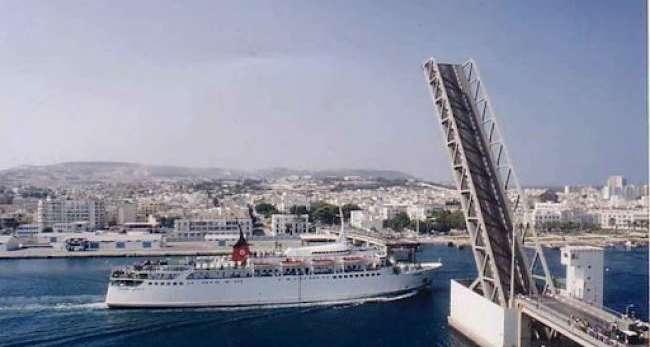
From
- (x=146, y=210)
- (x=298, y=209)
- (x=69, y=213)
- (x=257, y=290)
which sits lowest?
(x=257, y=290)

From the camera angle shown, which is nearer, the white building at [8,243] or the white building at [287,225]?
the white building at [8,243]

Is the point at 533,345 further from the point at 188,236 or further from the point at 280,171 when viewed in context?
the point at 280,171

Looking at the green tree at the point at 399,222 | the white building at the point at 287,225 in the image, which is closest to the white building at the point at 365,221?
the green tree at the point at 399,222

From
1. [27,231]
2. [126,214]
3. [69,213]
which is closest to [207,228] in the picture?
[27,231]

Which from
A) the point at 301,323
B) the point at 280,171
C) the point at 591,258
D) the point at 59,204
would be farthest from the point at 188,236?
the point at 280,171

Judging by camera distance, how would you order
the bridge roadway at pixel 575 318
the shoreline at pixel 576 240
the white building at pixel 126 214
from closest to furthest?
1. the bridge roadway at pixel 575 318
2. the shoreline at pixel 576 240
3. the white building at pixel 126 214

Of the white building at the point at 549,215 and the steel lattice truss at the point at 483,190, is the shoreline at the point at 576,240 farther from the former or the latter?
the steel lattice truss at the point at 483,190

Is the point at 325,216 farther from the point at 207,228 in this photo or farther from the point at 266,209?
the point at 207,228
